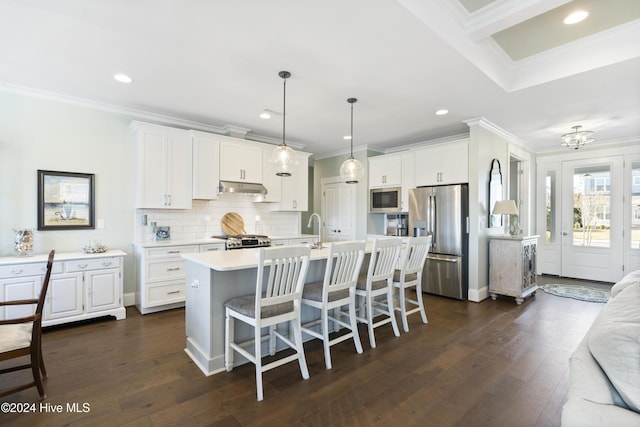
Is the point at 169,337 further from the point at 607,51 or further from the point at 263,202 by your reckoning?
the point at 607,51

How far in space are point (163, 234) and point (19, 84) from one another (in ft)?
7.34

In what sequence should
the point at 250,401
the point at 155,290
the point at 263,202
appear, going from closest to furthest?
the point at 250,401 → the point at 155,290 → the point at 263,202

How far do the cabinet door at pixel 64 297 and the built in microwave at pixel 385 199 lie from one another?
4.63 meters

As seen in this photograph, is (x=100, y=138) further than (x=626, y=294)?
Yes

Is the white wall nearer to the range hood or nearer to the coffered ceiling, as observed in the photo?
the coffered ceiling

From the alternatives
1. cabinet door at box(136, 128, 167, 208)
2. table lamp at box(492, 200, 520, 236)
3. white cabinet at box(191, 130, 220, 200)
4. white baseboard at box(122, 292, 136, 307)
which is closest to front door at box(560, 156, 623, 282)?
table lamp at box(492, 200, 520, 236)

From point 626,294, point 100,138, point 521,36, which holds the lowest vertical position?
point 626,294

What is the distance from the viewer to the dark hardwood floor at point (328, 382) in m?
1.90

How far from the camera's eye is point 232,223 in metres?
5.05

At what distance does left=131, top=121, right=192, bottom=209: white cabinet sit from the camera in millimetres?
3959

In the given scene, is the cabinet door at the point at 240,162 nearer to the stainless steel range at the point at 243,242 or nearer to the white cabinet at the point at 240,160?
the white cabinet at the point at 240,160

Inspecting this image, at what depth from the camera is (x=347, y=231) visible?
641 cm

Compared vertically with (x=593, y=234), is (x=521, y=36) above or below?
above

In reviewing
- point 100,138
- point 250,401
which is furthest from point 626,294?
point 100,138
